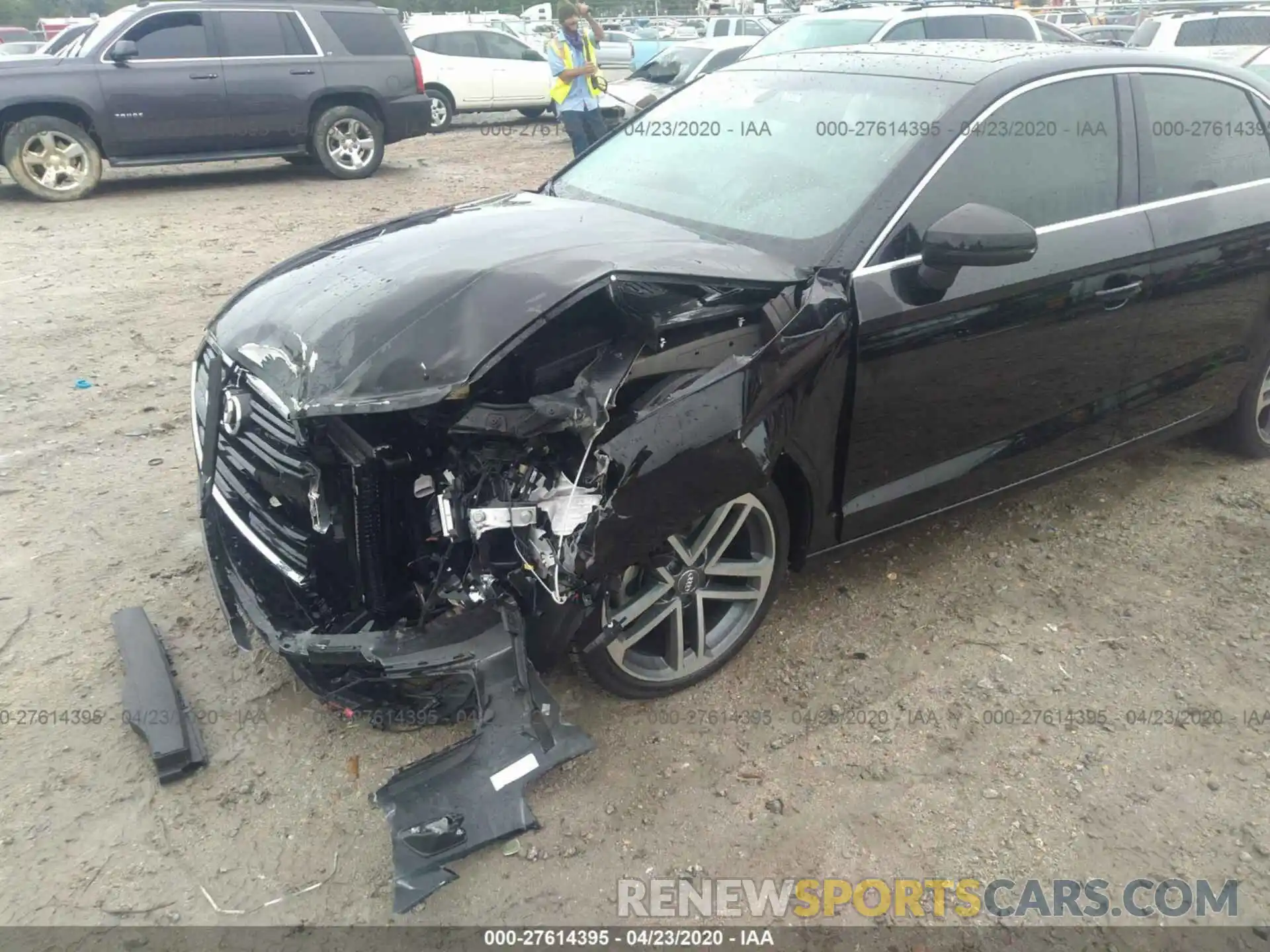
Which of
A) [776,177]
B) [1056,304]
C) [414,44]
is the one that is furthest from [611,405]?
[414,44]

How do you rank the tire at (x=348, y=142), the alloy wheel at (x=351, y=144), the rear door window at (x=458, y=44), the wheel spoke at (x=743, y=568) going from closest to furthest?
1. the wheel spoke at (x=743, y=568)
2. the tire at (x=348, y=142)
3. the alloy wheel at (x=351, y=144)
4. the rear door window at (x=458, y=44)

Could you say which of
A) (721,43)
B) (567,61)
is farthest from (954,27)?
(721,43)

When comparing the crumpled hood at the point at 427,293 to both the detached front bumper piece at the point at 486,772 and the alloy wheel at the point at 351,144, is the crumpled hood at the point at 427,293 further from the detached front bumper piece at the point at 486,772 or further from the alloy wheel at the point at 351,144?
the alloy wheel at the point at 351,144

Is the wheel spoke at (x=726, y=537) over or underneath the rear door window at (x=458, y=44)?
underneath

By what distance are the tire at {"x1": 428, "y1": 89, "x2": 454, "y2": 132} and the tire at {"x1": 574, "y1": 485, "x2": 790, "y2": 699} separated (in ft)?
43.2

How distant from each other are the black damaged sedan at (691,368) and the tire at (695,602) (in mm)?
12

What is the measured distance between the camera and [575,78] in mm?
9141

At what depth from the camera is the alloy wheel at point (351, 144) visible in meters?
10.7

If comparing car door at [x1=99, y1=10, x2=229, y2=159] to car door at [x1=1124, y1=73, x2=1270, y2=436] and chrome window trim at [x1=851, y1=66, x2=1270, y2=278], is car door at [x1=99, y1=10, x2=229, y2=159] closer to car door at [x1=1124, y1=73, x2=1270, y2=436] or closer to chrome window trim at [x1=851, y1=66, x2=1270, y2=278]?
chrome window trim at [x1=851, y1=66, x2=1270, y2=278]

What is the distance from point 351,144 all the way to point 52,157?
302 centimetres

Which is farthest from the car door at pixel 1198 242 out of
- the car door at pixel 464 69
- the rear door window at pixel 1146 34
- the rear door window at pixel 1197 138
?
the car door at pixel 464 69

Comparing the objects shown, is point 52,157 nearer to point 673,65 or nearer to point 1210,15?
point 673,65

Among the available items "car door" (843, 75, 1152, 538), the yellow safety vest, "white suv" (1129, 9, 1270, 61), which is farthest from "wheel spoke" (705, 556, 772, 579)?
"white suv" (1129, 9, 1270, 61)

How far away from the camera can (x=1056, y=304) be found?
10.3 ft
